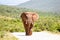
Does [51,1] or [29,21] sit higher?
[29,21]

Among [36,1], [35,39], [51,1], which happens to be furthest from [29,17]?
[36,1]

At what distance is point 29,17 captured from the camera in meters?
22.7

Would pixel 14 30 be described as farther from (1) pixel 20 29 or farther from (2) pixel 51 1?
(2) pixel 51 1

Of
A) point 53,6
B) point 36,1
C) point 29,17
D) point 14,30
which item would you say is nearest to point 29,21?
point 29,17

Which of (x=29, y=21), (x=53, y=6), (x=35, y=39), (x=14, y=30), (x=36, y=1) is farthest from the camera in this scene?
(x=36, y=1)

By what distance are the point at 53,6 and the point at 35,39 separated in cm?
13049

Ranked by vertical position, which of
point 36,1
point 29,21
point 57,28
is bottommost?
point 36,1

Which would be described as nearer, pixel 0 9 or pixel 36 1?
pixel 0 9

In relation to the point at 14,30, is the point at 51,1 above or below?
below

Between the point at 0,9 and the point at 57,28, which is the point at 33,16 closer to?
the point at 57,28

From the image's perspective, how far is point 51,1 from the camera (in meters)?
168

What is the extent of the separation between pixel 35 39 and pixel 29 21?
4.20m

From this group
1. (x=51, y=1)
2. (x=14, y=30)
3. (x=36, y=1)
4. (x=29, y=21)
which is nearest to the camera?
(x=29, y=21)

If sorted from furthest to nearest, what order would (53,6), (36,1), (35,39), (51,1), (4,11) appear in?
(36,1)
(51,1)
(53,6)
(4,11)
(35,39)
